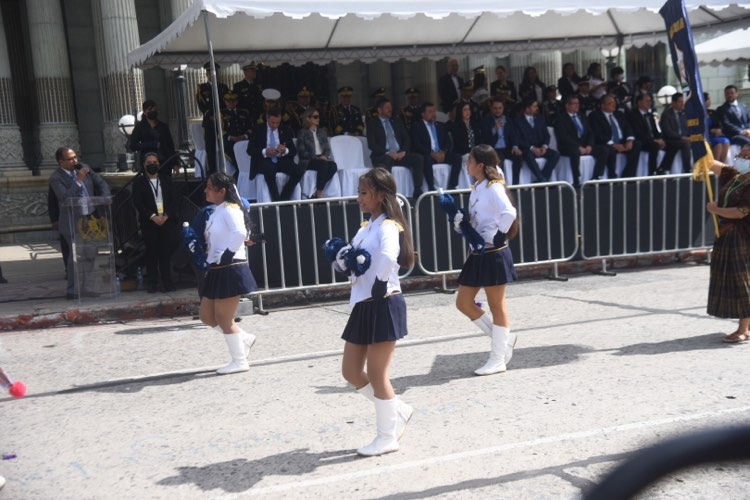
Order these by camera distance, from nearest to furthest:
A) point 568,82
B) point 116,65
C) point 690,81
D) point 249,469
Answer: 1. point 249,469
2. point 690,81
3. point 568,82
4. point 116,65

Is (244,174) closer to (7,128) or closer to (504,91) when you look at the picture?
(504,91)

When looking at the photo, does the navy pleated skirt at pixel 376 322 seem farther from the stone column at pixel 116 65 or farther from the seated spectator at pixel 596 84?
the stone column at pixel 116 65

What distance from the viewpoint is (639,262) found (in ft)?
40.6

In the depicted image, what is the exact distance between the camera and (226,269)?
23.6 feet

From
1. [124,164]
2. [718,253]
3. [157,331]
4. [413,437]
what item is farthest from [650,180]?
[124,164]

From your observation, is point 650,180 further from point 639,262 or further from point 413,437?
point 413,437

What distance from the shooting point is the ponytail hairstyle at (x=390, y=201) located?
16.9 feet

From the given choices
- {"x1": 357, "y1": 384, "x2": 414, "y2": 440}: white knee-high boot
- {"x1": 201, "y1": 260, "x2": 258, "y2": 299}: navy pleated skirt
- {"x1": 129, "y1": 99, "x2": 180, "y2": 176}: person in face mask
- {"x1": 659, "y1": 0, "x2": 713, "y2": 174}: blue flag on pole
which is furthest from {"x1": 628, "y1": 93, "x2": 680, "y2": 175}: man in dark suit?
{"x1": 357, "y1": 384, "x2": 414, "y2": 440}: white knee-high boot

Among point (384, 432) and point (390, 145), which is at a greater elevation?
point (390, 145)

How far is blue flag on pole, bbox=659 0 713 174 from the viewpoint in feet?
26.6

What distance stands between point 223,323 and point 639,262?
7252 millimetres

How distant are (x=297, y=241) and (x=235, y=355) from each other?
3.32 metres

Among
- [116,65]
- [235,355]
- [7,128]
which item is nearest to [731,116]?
[235,355]

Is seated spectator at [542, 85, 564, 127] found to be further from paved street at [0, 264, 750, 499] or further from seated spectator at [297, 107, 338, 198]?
paved street at [0, 264, 750, 499]
